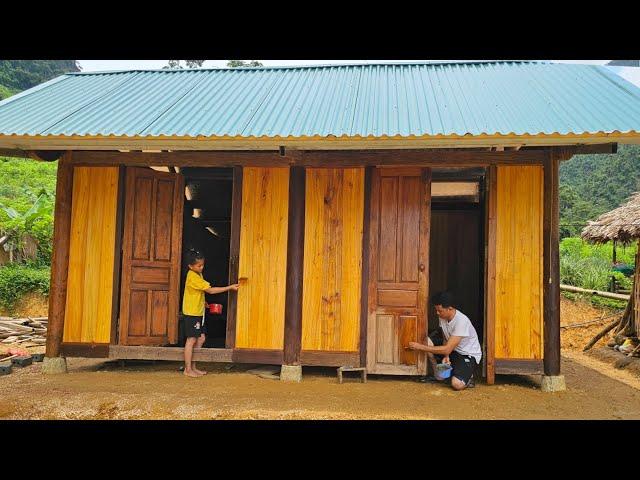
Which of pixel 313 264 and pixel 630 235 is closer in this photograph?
pixel 313 264

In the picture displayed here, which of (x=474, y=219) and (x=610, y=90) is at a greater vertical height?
(x=610, y=90)

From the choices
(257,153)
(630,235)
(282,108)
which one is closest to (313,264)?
(257,153)

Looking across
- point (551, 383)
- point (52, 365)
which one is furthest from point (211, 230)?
point (551, 383)

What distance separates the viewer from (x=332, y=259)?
6.01 metres

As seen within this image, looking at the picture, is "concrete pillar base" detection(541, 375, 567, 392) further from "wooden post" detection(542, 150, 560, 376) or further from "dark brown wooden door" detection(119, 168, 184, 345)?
"dark brown wooden door" detection(119, 168, 184, 345)

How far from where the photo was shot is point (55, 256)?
243 inches

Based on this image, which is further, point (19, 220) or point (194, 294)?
point (19, 220)

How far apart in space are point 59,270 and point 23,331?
4907mm

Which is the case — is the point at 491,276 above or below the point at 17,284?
above

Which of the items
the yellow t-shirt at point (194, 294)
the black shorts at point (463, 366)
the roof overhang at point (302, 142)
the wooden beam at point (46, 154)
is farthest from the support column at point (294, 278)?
the wooden beam at point (46, 154)

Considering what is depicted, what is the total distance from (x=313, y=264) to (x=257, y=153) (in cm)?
155

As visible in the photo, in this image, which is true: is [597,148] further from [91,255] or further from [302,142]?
[91,255]

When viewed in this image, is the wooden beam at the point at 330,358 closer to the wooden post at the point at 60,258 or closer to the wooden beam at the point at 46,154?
the wooden post at the point at 60,258
